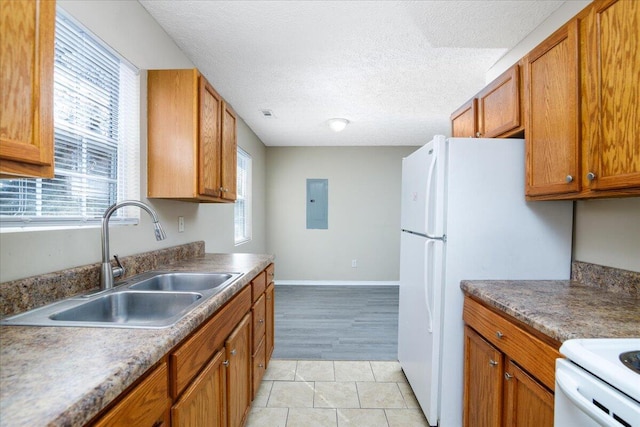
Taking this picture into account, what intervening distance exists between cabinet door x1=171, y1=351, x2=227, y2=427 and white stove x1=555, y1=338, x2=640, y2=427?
3.66 feet

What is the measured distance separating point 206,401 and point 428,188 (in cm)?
145

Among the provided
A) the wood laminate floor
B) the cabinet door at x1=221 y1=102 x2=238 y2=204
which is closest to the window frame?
the wood laminate floor

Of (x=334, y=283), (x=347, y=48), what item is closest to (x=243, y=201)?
(x=334, y=283)

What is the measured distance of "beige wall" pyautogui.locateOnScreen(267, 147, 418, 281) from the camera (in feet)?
18.0

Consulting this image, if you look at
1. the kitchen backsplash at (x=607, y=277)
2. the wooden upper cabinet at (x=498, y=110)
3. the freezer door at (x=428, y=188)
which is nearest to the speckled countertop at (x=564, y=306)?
Answer: the kitchen backsplash at (x=607, y=277)

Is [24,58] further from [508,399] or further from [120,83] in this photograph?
[508,399]

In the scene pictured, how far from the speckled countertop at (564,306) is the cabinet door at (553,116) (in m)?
0.47

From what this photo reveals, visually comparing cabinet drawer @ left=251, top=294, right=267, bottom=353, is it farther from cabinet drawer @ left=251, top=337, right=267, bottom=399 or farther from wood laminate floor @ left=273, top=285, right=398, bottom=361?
wood laminate floor @ left=273, top=285, right=398, bottom=361

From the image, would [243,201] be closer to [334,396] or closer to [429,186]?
[334,396]

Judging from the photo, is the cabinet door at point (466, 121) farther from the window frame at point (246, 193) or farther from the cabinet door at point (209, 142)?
the window frame at point (246, 193)

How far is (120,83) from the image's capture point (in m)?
1.71

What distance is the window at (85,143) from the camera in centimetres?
122

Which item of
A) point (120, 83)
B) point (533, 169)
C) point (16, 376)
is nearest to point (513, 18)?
point (533, 169)

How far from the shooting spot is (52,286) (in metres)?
1.17
